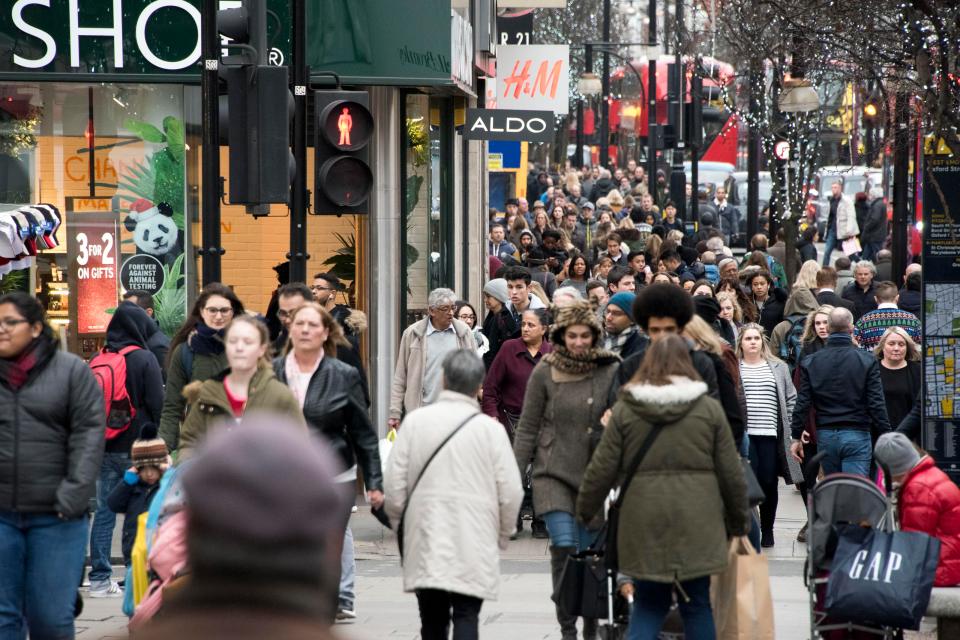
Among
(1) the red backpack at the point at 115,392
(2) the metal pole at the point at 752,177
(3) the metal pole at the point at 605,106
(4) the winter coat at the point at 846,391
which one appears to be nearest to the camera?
(1) the red backpack at the point at 115,392

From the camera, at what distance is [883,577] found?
729 centimetres

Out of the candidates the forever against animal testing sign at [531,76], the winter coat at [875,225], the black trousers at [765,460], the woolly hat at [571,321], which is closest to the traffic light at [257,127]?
the woolly hat at [571,321]

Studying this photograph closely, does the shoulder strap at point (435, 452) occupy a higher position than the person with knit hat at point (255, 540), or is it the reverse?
the person with knit hat at point (255, 540)

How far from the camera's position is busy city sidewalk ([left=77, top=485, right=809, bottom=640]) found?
8.55 meters

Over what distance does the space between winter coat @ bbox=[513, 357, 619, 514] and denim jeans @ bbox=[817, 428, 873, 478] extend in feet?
10.9

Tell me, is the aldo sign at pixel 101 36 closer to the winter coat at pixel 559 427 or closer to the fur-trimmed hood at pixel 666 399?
the winter coat at pixel 559 427

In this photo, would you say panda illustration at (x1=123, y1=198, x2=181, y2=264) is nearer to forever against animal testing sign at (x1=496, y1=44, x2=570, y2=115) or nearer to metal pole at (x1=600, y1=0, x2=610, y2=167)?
forever against animal testing sign at (x1=496, y1=44, x2=570, y2=115)

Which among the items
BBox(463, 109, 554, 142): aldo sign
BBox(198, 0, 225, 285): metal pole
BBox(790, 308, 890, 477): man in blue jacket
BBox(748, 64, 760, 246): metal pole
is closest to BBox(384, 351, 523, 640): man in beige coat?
BBox(198, 0, 225, 285): metal pole

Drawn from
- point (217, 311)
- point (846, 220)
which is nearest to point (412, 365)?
point (217, 311)

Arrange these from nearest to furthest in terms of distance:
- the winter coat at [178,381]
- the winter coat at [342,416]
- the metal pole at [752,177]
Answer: the winter coat at [342,416] → the winter coat at [178,381] → the metal pole at [752,177]

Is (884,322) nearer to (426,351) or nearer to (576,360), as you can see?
(426,351)

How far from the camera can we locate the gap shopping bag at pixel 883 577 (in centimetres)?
725

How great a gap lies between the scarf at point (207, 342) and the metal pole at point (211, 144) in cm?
81

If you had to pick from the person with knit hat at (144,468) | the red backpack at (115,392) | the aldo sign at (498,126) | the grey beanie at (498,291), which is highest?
the aldo sign at (498,126)
